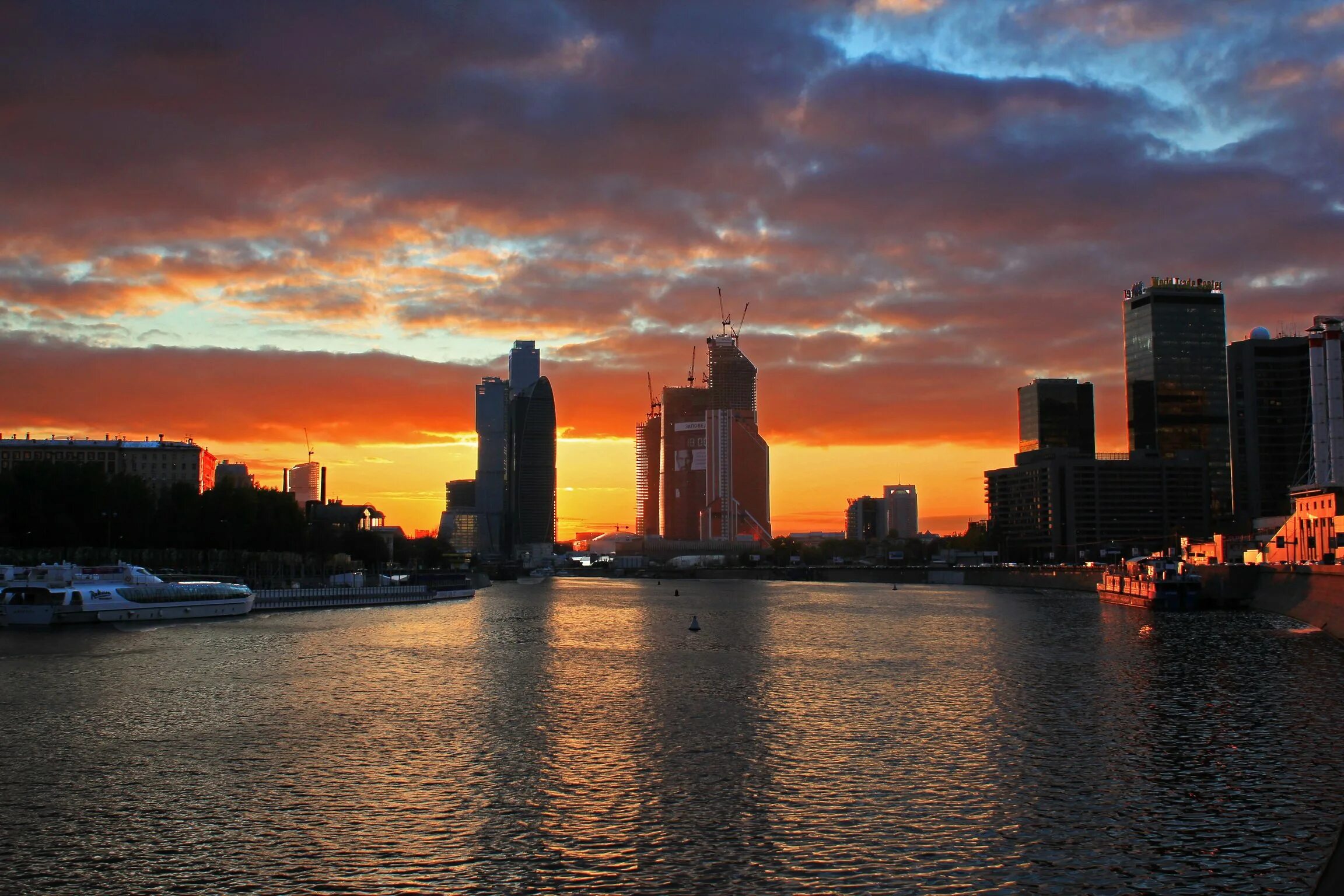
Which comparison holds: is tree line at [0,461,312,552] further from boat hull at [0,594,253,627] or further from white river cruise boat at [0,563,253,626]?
boat hull at [0,594,253,627]

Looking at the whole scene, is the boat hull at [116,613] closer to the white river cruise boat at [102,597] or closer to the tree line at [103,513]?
the white river cruise boat at [102,597]

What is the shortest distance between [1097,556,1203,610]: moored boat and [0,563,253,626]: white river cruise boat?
374ft

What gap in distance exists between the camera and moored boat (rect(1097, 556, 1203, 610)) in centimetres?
14712

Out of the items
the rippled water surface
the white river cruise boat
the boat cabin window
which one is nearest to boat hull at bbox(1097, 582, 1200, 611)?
the rippled water surface

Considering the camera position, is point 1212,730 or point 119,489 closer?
point 1212,730

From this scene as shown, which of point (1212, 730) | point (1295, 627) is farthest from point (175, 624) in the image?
point (1295, 627)

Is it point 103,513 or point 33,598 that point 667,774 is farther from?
point 103,513

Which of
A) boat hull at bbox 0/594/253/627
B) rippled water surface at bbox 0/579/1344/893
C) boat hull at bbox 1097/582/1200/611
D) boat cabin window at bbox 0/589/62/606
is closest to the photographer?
rippled water surface at bbox 0/579/1344/893

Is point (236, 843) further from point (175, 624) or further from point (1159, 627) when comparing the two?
point (1159, 627)

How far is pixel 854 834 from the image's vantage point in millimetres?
33656

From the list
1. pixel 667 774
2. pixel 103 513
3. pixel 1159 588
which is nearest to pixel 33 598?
pixel 103 513

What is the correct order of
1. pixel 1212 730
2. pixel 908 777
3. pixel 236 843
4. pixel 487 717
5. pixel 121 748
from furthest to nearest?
pixel 487 717
pixel 1212 730
pixel 121 748
pixel 908 777
pixel 236 843

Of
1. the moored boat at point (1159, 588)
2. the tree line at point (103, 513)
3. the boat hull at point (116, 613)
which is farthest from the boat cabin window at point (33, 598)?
the moored boat at point (1159, 588)

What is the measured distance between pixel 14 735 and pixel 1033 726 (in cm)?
4440
